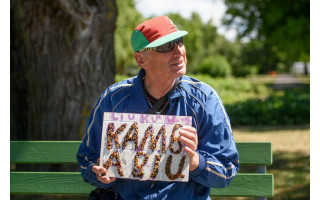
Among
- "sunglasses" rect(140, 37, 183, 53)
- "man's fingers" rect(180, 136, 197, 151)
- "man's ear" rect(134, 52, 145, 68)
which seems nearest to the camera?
"man's fingers" rect(180, 136, 197, 151)

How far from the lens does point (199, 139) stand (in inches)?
91.6

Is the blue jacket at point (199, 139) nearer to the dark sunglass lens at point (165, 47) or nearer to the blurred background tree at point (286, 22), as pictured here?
the dark sunglass lens at point (165, 47)

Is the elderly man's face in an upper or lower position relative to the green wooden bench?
upper

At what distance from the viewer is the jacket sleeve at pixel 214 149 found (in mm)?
2188

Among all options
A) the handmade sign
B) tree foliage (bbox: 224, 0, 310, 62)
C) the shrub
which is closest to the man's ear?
the handmade sign

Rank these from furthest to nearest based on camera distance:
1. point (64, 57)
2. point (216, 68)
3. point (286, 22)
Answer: point (216, 68) < point (286, 22) < point (64, 57)

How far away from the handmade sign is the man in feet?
0.20

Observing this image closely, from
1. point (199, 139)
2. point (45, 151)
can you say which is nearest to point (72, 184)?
point (45, 151)

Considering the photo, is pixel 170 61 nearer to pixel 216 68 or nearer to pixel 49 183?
pixel 49 183

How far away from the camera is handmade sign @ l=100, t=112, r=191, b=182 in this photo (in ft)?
7.13

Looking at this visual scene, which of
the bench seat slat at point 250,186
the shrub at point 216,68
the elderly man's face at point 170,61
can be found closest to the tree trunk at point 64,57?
the bench seat slat at point 250,186

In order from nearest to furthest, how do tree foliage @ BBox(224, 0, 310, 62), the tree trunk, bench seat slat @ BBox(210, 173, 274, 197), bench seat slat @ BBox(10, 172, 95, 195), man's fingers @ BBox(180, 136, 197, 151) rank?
man's fingers @ BBox(180, 136, 197, 151) → bench seat slat @ BBox(210, 173, 274, 197) → bench seat slat @ BBox(10, 172, 95, 195) → the tree trunk → tree foliage @ BBox(224, 0, 310, 62)

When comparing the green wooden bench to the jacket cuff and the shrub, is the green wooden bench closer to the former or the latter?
the jacket cuff

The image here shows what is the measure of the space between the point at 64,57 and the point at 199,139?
2713 millimetres
